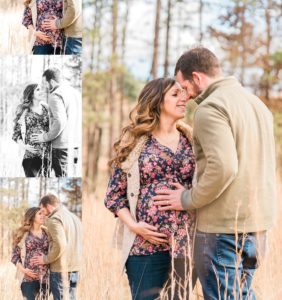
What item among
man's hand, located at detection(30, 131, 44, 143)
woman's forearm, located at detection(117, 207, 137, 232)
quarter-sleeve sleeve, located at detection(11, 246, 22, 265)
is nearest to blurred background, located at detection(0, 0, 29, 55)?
man's hand, located at detection(30, 131, 44, 143)

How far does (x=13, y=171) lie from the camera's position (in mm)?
3139

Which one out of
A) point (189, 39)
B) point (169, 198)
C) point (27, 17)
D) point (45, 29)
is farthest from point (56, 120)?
point (189, 39)

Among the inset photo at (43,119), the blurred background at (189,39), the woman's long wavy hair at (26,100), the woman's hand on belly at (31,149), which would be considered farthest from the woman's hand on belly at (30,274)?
the blurred background at (189,39)

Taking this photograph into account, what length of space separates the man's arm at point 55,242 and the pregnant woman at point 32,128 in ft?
0.90

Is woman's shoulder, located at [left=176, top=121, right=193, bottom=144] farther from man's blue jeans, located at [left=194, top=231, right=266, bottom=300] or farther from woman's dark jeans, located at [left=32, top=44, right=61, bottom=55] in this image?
woman's dark jeans, located at [left=32, top=44, right=61, bottom=55]

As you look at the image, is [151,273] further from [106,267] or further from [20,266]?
[106,267]

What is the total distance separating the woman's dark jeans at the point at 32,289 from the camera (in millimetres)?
3191

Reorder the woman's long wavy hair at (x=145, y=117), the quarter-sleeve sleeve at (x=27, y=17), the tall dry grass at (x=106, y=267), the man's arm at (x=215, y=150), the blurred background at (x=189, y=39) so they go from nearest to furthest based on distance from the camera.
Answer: the man's arm at (x=215, y=150)
the woman's long wavy hair at (x=145, y=117)
the tall dry grass at (x=106, y=267)
the quarter-sleeve sleeve at (x=27, y=17)
the blurred background at (x=189, y=39)

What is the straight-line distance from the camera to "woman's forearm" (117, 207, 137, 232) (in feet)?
7.72

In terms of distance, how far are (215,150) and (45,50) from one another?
1.48 meters

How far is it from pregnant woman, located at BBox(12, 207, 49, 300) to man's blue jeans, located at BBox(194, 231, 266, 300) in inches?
47.4

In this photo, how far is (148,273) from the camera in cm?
233

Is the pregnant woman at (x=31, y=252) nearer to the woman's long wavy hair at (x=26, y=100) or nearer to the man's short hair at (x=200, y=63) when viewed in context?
the woman's long wavy hair at (x=26, y=100)

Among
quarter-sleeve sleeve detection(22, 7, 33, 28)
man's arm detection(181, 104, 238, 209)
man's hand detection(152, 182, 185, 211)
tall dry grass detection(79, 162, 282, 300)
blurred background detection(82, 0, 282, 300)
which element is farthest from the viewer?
blurred background detection(82, 0, 282, 300)
